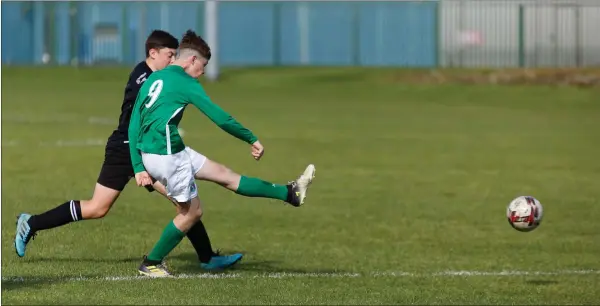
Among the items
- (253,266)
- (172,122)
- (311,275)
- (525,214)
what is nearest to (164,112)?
(172,122)

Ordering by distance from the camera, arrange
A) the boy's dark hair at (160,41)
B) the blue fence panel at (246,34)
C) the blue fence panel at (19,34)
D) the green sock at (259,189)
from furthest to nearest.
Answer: the blue fence panel at (19,34), the blue fence panel at (246,34), the boy's dark hair at (160,41), the green sock at (259,189)

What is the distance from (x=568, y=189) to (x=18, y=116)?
16.0 m

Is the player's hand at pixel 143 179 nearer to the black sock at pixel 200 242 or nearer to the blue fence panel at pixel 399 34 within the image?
the black sock at pixel 200 242

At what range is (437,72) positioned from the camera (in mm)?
47625

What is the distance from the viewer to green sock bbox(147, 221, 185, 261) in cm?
1048

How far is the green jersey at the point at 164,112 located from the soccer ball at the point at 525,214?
8.60ft

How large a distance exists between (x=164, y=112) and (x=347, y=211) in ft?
20.3

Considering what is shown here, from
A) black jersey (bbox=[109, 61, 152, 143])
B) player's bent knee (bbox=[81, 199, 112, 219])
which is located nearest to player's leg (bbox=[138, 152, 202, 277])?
player's bent knee (bbox=[81, 199, 112, 219])

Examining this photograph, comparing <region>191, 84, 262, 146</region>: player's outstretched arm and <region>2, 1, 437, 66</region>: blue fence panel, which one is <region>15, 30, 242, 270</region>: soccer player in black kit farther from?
<region>2, 1, 437, 66</region>: blue fence panel

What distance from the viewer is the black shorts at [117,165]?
11.0 meters

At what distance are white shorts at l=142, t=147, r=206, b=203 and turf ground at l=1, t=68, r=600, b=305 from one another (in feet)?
2.33

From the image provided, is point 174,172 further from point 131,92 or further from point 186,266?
point 186,266

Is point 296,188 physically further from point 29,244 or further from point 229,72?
point 229,72

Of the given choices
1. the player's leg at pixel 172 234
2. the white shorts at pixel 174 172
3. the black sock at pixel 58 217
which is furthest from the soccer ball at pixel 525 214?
the black sock at pixel 58 217
